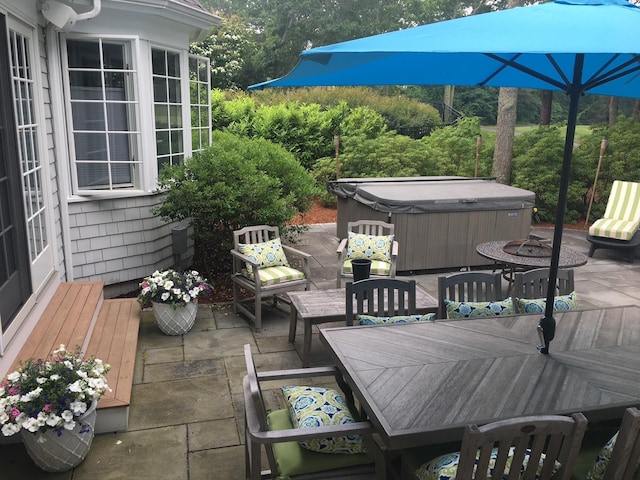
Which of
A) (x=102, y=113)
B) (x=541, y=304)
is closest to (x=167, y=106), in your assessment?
(x=102, y=113)

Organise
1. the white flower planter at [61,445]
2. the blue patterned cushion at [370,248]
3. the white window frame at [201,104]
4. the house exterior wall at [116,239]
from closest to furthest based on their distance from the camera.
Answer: the white flower planter at [61,445] → the house exterior wall at [116,239] → the blue patterned cushion at [370,248] → the white window frame at [201,104]

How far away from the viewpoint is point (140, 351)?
4.47m

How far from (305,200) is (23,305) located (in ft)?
12.0

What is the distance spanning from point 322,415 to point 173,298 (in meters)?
2.51

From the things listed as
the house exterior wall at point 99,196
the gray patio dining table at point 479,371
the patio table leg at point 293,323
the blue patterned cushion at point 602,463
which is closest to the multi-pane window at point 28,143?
the house exterior wall at point 99,196

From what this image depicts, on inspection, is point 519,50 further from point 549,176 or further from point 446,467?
point 549,176

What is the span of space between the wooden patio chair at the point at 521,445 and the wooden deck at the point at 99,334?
2205 millimetres

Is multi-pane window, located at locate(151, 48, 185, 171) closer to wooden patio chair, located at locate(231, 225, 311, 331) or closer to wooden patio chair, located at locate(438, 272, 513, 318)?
wooden patio chair, located at locate(231, 225, 311, 331)

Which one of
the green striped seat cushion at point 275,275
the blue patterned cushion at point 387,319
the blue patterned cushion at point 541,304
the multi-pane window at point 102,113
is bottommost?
the green striped seat cushion at point 275,275

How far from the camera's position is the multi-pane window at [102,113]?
527 cm

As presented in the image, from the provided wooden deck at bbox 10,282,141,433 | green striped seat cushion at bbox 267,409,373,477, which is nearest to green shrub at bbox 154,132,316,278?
wooden deck at bbox 10,282,141,433

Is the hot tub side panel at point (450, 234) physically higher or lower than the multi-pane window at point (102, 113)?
lower

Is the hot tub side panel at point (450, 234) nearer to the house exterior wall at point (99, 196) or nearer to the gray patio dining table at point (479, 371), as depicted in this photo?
the house exterior wall at point (99, 196)

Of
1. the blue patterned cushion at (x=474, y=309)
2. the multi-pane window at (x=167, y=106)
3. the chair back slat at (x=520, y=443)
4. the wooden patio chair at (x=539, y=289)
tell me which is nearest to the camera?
the chair back slat at (x=520, y=443)
